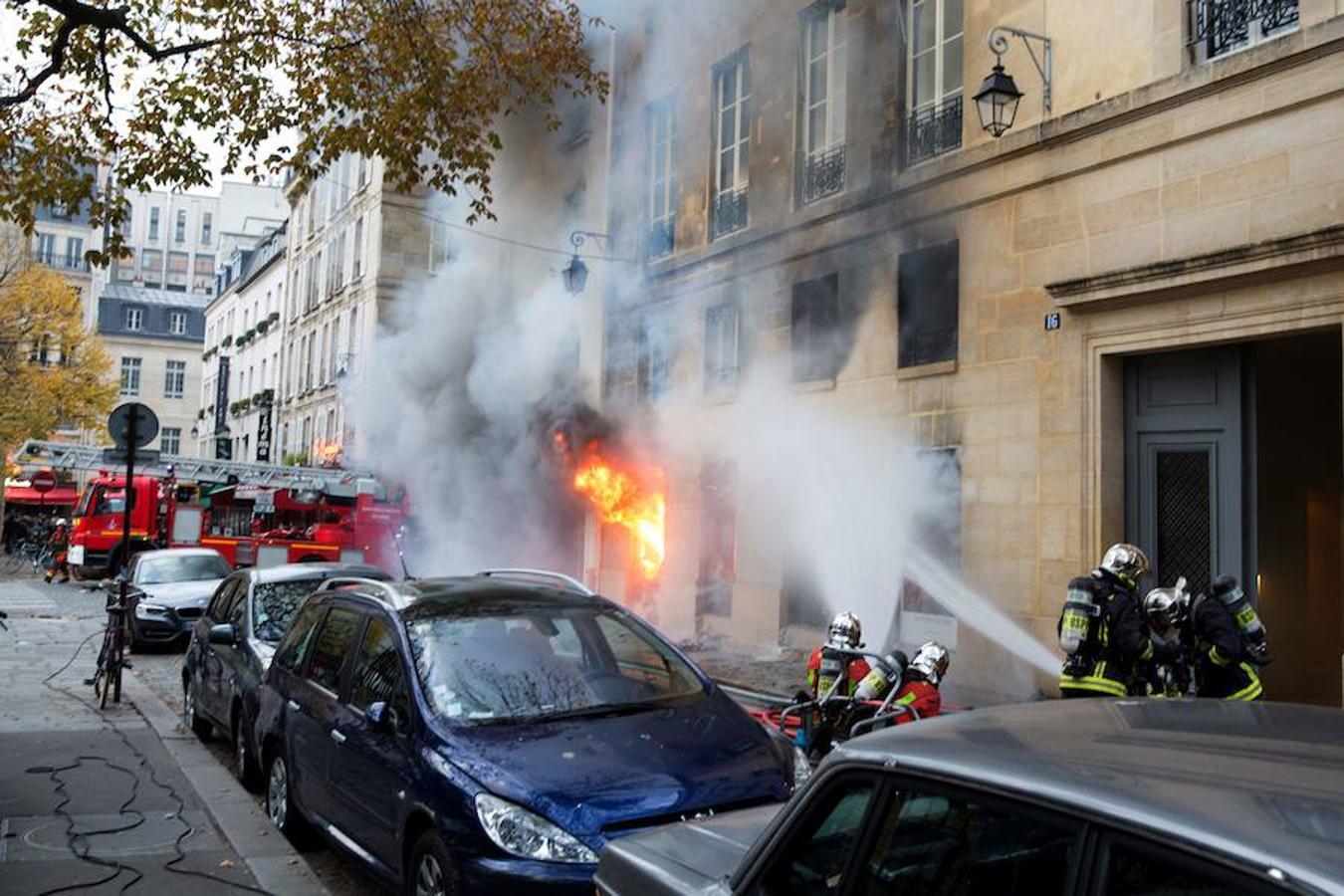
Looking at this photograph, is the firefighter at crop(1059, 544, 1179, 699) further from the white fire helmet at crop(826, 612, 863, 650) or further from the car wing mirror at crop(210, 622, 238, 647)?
the car wing mirror at crop(210, 622, 238, 647)

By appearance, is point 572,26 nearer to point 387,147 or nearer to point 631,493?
point 387,147

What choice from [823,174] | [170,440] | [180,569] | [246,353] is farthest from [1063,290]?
[170,440]

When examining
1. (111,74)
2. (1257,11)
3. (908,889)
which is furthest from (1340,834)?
(111,74)

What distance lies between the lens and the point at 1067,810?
158 cm

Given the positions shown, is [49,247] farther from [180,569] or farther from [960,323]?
[960,323]

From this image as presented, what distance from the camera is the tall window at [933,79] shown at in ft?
35.0

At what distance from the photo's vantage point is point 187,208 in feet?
251

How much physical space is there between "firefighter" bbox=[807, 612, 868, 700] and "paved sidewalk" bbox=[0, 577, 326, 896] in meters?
2.60

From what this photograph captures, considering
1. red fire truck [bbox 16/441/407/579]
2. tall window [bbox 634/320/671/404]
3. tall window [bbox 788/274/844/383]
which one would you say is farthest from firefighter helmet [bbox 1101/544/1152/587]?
red fire truck [bbox 16/441/407/579]

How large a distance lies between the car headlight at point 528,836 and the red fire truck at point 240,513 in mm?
17129

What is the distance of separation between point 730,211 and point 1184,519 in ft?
24.6

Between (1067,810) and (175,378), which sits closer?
(1067,810)

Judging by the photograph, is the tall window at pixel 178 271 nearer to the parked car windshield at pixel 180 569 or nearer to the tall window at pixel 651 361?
the parked car windshield at pixel 180 569

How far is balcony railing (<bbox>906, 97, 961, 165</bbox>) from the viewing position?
1059cm
